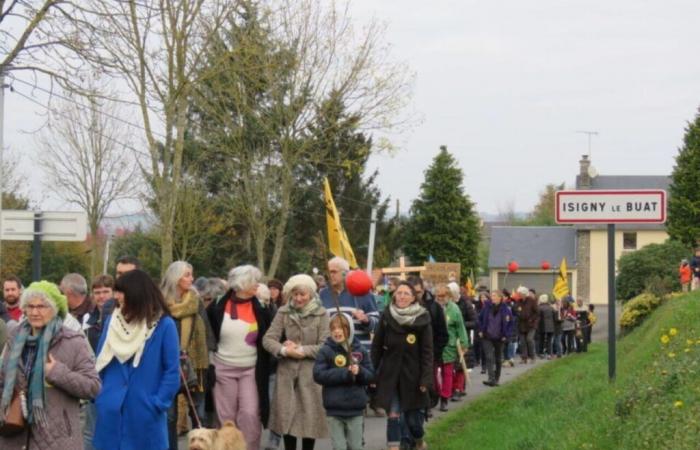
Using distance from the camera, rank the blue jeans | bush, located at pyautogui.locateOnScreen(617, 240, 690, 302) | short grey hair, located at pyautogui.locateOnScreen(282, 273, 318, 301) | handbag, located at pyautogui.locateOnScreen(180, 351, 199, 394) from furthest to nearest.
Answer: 1. bush, located at pyautogui.locateOnScreen(617, 240, 690, 302)
2. the blue jeans
3. short grey hair, located at pyautogui.locateOnScreen(282, 273, 318, 301)
4. handbag, located at pyautogui.locateOnScreen(180, 351, 199, 394)

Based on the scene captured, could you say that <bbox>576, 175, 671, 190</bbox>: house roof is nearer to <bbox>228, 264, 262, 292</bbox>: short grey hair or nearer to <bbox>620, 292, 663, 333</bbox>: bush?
<bbox>620, 292, 663, 333</bbox>: bush

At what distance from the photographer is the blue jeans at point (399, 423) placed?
1270 centimetres

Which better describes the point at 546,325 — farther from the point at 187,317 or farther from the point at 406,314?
the point at 187,317

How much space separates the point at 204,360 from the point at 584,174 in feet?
272

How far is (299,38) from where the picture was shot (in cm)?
4128

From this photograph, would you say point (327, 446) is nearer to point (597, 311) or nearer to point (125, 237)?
point (125, 237)

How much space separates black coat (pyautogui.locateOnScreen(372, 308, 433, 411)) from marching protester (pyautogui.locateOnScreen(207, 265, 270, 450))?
4.31ft

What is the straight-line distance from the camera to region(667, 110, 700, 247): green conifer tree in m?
61.8

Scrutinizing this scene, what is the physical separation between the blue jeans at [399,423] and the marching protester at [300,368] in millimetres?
772

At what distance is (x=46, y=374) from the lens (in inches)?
312

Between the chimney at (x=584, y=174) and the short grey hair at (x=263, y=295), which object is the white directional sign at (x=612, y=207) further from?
the chimney at (x=584, y=174)

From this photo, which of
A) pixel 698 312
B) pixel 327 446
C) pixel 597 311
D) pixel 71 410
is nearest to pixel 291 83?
pixel 698 312

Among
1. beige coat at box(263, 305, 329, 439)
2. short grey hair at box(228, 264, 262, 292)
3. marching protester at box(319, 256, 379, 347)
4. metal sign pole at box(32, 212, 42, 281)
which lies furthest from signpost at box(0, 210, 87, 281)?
beige coat at box(263, 305, 329, 439)

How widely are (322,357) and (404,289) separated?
5.01 feet
